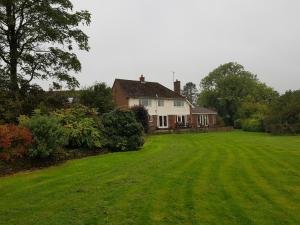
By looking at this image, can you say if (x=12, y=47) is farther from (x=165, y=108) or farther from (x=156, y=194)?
(x=165, y=108)

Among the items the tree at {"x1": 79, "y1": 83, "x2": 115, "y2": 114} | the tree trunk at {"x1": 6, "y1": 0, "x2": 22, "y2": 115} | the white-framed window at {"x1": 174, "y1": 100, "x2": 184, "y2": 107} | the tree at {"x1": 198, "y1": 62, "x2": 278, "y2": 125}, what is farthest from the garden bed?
the tree at {"x1": 198, "y1": 62, "x2": 278, "y2": 125}

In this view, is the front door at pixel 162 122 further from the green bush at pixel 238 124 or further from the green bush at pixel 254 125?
the green bush at pixel 238 124

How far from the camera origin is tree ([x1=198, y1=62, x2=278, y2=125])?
70.1 meters

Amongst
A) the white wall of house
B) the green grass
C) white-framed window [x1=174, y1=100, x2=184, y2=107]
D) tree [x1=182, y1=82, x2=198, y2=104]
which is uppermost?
tree [x1=182, y1=82, x2=198, y2=104]

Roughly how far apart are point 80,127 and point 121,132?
3792 mm

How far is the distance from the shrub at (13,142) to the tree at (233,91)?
5673cm

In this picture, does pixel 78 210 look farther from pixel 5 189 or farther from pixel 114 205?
pixel 5 189

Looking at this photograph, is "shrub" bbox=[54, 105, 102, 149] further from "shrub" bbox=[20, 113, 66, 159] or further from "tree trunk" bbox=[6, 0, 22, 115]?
"tree trunk" bbox=[6, 0, 22, 115]

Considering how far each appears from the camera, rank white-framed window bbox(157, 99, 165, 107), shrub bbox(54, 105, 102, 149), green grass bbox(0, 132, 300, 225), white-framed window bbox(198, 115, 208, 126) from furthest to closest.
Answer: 1. white-framed window bbox(198, 115, 208, 126)
2. white-framed window bbox(157, 99, 165, 107)
3. shrub bbox(54, 105, 102, 149)
4. green grass bbox(0, 132, 300, 225)

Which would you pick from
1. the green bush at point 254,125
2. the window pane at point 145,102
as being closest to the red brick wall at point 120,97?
the window pane at point 145,102

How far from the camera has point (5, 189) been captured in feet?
35.1

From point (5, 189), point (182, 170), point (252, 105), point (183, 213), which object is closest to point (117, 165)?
point (182, 170)

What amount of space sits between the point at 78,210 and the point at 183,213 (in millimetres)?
2628

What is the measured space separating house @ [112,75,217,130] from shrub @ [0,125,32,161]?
3253cm
